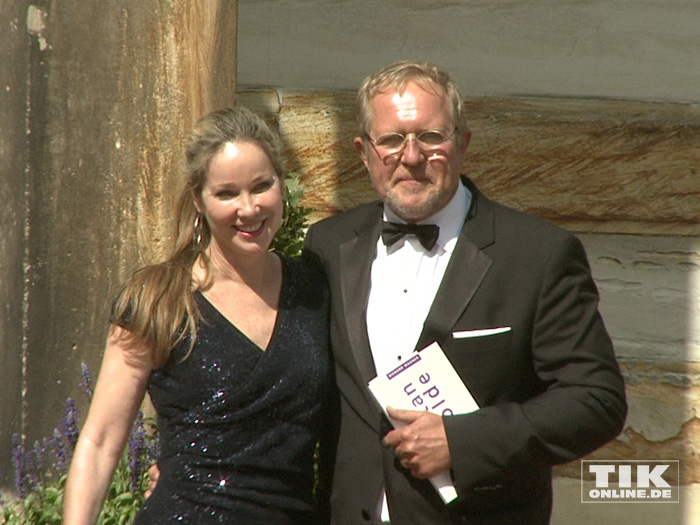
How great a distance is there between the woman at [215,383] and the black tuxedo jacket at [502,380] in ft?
0.41

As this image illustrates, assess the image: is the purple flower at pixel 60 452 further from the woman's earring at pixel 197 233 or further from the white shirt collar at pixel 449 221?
the white shirt collar at pixel 449 221

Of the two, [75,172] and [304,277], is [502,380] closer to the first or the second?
[304,277]

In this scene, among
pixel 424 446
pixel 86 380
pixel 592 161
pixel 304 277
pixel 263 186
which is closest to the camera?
pixel 424 446

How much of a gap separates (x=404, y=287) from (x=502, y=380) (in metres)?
0.36

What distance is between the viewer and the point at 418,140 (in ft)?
9.09

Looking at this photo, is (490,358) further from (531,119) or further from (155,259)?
(531,119)

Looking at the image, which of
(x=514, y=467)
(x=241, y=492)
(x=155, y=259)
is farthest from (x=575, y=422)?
(x=155, y=259)

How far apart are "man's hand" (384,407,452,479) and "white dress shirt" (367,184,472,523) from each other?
187mm

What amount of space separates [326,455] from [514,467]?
543 mm

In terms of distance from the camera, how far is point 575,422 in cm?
255

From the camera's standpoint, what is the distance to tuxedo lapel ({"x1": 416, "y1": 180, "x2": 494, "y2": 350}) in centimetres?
269

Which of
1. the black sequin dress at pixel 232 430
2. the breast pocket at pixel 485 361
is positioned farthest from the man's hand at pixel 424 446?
the black sequin dress at pixel 232 430

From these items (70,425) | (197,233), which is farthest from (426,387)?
(70,425)

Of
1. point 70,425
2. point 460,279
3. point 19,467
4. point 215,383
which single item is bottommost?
point 19,467
